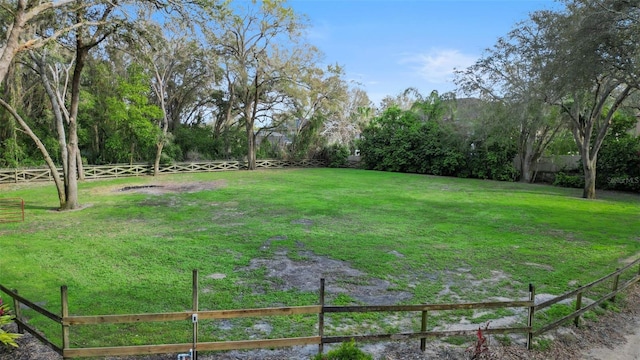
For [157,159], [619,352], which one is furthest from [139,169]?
[619,352]

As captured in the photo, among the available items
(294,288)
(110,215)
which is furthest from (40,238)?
(294,288)

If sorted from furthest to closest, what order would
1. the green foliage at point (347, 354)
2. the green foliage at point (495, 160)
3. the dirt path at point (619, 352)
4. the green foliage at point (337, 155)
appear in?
the green foliage at point (337, 155), the green foliage at point (495, 160), the dirt path at point (619, 352), the green foliage at point (347, 354)

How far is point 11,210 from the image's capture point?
13.2 meters

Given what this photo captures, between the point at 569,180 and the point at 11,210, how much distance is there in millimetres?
26538

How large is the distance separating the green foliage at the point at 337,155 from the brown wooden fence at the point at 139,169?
832mm

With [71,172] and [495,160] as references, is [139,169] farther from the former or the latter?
[495,160]

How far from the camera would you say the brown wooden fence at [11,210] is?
11816 millimetres

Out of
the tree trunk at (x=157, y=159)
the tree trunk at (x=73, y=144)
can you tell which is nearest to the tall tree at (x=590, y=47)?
the tree trunk at (x=73, y=144)

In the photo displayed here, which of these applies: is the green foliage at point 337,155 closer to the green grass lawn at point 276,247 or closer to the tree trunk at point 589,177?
the green grass lawn at point 276,247

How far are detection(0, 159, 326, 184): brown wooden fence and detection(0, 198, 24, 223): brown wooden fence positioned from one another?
6840 millimetres

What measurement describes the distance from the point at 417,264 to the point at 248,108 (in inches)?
960

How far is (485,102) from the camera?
22906 millimetres

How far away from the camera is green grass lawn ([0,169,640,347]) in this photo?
6.04 m

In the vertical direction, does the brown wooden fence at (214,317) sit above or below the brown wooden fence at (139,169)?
below
